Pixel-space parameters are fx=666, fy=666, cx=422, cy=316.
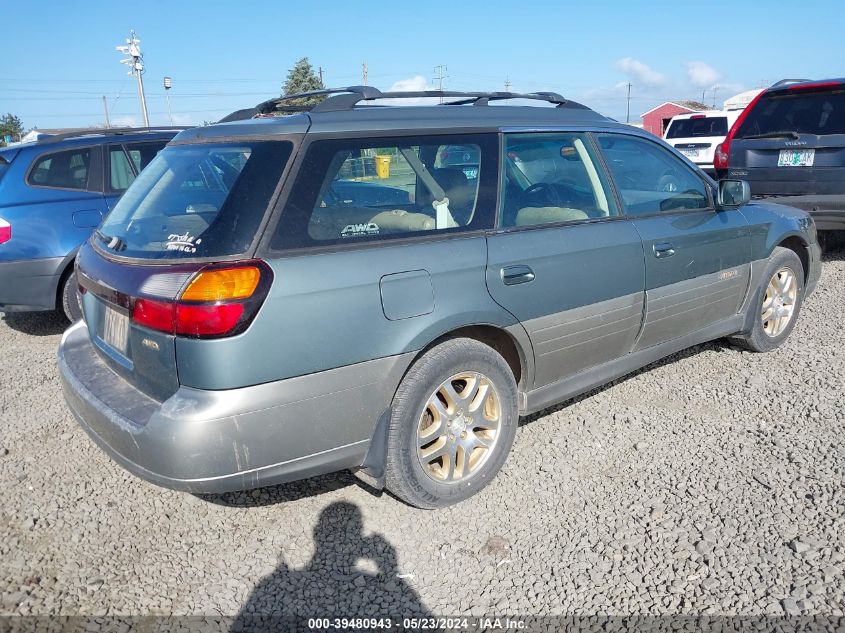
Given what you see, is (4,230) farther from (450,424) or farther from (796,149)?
(796,149)

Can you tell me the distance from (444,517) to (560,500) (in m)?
0.55

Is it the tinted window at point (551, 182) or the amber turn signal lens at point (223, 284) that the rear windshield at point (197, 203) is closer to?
the amber turn signal lens at point (223, 284)

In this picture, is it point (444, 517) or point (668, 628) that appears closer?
point (668, 628)

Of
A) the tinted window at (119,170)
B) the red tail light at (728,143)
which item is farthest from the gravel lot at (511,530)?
the red tail light at (728,143)

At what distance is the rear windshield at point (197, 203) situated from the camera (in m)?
2.47

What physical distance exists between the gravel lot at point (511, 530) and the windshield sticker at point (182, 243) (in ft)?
4.24

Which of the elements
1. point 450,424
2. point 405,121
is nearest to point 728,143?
point 405,121

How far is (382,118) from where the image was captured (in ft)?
9.61

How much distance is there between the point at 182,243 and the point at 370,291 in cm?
73

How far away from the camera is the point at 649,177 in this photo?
396cm

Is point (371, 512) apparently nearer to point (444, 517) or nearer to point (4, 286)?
point (444, 517)

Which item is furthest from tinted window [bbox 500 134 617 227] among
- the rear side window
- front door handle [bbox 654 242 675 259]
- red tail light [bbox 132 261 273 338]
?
red tail light [bbox 132 261 273 338]

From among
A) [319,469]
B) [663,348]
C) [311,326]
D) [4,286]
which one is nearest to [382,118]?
[311,326]

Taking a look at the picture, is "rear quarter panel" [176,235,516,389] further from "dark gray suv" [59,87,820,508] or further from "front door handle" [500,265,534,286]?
"front door handle" [500,265,534,286]
